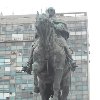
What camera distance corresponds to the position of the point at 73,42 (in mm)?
74938

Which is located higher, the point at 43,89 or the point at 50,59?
the point at 50,59

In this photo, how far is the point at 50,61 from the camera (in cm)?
1270

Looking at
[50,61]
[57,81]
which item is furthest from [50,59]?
[57,81]

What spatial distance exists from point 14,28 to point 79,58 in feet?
31.5

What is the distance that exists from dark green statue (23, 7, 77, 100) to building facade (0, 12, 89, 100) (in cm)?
5610

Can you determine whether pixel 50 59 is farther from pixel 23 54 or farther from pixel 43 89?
pixel 23 54

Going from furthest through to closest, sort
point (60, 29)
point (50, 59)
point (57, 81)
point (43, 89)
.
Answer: point (60, 29) → point (43, 89) → point (57, 81) → point (50, 59)

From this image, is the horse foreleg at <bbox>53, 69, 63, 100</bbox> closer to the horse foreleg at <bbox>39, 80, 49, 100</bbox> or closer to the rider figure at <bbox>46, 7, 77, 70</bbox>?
the horse foreleg at <bbox>39, 80, 49, 100</bbox>

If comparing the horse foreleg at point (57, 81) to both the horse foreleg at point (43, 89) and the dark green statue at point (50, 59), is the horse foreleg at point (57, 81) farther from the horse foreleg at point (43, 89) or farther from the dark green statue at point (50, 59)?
the horse foreleg at point (43, 89)

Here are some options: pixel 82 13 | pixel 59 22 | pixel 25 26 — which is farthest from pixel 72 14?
pixel 59 22

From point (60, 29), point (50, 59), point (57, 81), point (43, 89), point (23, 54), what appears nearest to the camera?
point (50, 59)

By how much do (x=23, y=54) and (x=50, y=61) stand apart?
61027 mm

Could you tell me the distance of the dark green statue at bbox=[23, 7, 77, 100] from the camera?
12.3 m

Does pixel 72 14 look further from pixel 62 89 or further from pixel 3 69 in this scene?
pixel 62 89
